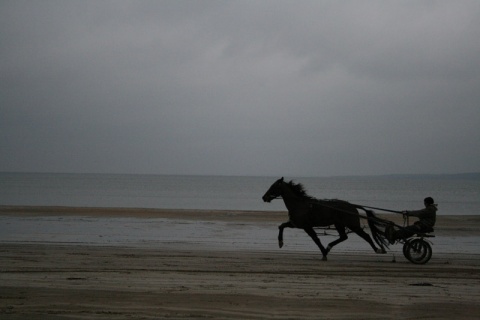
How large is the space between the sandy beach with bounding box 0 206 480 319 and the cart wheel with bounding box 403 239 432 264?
31 cm

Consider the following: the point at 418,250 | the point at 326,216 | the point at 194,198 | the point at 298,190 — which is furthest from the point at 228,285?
the point at 194,198

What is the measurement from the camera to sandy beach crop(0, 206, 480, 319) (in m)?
7.31

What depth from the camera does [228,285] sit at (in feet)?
30.3

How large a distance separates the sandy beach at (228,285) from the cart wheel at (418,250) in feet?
1.01

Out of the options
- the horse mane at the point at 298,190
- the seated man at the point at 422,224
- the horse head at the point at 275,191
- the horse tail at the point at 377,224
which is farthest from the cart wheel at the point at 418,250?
the horse head at the point at 275,191

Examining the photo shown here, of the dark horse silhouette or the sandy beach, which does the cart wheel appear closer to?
A: the sandy beach

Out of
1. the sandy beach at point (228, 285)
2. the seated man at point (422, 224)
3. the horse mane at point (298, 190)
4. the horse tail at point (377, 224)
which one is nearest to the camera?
the sandy beach at point (228, 285)

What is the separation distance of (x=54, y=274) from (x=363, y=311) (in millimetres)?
5667

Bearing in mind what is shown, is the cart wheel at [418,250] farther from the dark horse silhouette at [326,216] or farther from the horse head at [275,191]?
the horse head at [275,191]

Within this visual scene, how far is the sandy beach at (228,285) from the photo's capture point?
731 centimetres

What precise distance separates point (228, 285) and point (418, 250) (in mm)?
5561

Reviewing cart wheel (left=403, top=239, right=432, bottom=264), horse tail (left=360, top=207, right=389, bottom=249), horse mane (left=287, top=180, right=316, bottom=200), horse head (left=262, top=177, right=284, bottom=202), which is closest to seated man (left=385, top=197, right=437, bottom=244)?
cart wheel (left=403, top=239, right=432, bottom=264)

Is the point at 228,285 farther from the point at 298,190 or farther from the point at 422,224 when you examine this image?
the point at 422,224

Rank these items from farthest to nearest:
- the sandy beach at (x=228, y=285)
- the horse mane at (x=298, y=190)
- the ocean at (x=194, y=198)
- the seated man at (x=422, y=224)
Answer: the ocean at (x=194, y=198) → the horse mane at (x=298, y=190) → the seated man at (x=422, y=224) → the sandy beach at (x=228, y=285)
